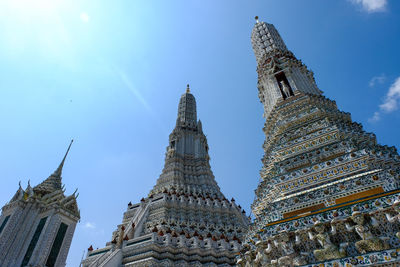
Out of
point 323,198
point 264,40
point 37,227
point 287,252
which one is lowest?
point 287,252

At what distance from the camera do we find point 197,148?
34.3 m

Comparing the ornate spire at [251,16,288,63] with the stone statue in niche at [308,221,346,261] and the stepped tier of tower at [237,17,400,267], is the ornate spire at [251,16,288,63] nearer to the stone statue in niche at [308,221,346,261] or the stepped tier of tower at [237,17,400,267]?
the stepped tier of tower at [237,17,400,267]

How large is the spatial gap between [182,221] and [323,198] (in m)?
15.8

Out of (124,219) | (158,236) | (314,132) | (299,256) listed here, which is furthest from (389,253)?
(124,219)

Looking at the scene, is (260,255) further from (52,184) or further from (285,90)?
(52,184)

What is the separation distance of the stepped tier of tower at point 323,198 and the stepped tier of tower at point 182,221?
828cm

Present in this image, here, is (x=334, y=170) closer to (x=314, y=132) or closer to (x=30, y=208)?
(x=314, y=132)

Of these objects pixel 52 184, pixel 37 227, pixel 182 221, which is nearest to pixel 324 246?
pixel 182 221

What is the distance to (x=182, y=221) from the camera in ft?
71.0

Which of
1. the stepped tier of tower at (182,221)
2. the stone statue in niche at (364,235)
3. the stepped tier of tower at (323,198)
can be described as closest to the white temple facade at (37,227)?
the stepped tier of tower at (182,221)

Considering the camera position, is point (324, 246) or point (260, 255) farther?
point (260, 255)

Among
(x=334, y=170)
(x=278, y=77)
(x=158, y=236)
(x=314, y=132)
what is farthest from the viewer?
(x=158, y=236)

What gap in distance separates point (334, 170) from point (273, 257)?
3.12 meters

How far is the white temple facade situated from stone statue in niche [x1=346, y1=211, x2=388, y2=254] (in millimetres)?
22690
